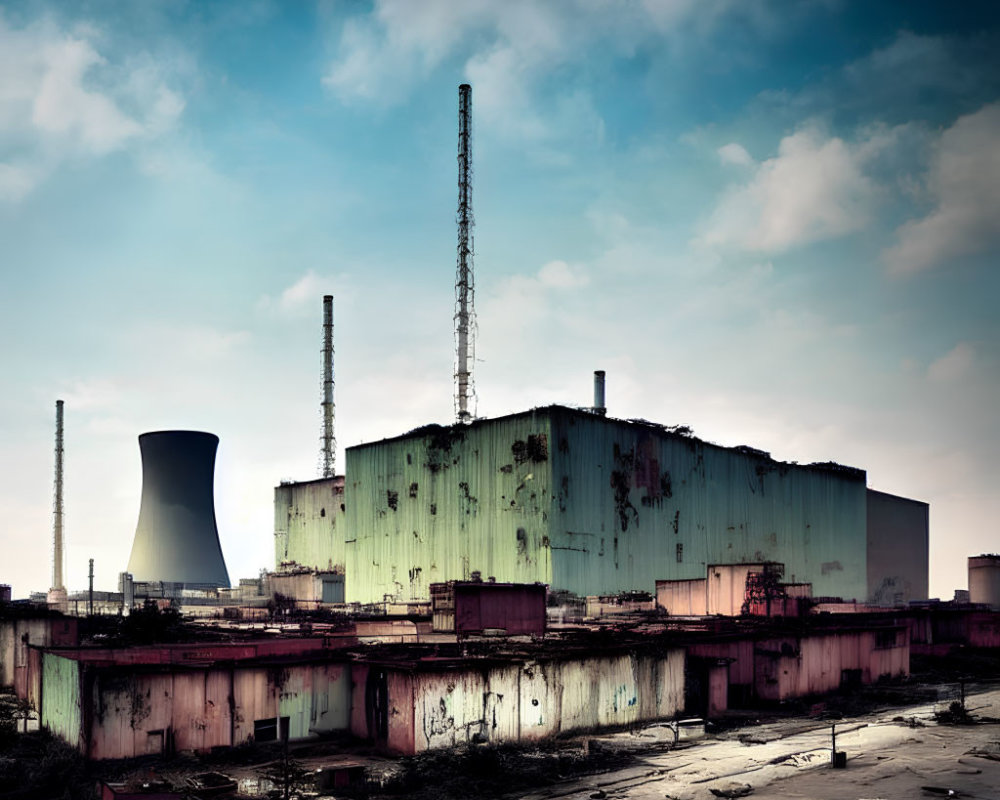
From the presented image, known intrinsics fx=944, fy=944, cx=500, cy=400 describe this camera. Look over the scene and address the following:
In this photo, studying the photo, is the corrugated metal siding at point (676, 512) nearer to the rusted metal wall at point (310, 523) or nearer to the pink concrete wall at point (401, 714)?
the pink concrete wall at point (401, 714)

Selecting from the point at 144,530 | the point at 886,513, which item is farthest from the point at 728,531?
the point at 144,530

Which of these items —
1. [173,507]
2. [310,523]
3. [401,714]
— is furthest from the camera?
[310,523]

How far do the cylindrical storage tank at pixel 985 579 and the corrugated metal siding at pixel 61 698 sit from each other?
2056 inches

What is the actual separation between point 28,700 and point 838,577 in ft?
161

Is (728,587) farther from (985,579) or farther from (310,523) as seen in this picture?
(310,523)

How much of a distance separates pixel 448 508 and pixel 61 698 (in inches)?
1056

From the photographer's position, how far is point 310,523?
61031 millimetres

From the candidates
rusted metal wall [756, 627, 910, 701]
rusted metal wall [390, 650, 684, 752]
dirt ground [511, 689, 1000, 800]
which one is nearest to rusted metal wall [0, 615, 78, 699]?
rusted metal wall [390, 650, 684, 752]

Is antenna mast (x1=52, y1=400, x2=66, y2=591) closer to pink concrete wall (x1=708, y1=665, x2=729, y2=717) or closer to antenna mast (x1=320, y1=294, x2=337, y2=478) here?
antenna mast (x1=320, y1=294, x2=337, y2=478)

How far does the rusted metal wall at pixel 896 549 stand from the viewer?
65438 millimetres

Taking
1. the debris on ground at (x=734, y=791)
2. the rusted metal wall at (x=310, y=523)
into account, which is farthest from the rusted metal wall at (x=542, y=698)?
the rusted metal wall at (x=310, y=523)

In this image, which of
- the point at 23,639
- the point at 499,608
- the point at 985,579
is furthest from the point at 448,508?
the point at 985,579

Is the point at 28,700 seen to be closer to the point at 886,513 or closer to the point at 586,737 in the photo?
the point at 586,737

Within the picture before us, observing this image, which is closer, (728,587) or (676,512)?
(728,587)
